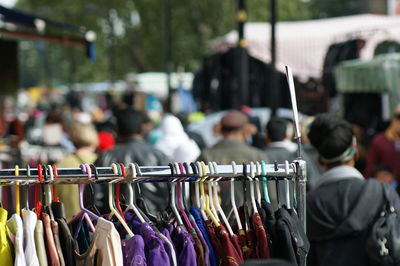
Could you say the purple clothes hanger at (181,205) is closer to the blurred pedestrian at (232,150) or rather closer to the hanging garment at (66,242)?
the hanging garment at (66,242)

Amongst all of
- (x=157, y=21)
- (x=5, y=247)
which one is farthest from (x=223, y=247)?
(x=157, y=21)

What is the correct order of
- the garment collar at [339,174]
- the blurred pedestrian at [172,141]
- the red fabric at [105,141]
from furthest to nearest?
the red fabric at [105,141] → the blurred pedestrian at [172,141] → the garment collar at [339,174]

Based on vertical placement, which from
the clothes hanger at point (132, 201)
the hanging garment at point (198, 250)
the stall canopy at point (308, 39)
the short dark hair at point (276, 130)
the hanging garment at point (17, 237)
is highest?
the stall canopy at point (308, 39)

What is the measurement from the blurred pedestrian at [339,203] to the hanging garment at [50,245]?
1.81 metres

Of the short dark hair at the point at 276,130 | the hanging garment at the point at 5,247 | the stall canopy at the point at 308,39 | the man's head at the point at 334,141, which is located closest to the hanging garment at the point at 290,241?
the hanging garment at the point at 5,247

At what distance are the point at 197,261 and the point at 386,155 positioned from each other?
741 cm

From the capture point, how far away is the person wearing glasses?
1137 centimetres

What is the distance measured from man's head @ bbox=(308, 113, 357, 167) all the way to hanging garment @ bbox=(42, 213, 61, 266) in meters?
2.06

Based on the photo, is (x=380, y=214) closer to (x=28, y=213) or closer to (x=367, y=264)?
(x=367, y=264)

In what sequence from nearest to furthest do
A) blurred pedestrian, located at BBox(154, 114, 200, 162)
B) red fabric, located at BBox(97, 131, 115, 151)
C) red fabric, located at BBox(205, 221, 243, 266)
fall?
red fabric, located at BBox(205, 221, 243, 266) < blurred pedestrian, located at BBox(154, 114, 200, 162) < red fabric, located at BBox(97, 131, 115, 151)

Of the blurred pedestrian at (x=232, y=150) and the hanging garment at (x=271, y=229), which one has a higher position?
the blurred pedestrian at (x=232, y=150)

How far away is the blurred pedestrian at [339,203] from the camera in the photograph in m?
5.34

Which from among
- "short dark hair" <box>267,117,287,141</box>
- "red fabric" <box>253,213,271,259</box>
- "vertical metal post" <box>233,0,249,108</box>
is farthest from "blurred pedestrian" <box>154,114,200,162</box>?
"red fabric" <box>253,213,271,259</box>

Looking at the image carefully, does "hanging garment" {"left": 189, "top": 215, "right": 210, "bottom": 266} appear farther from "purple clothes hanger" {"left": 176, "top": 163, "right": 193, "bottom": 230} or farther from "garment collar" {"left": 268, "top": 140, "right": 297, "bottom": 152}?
"garment collar" {"left": 268, "top": 140, "right": 297, "bottom": 152}
